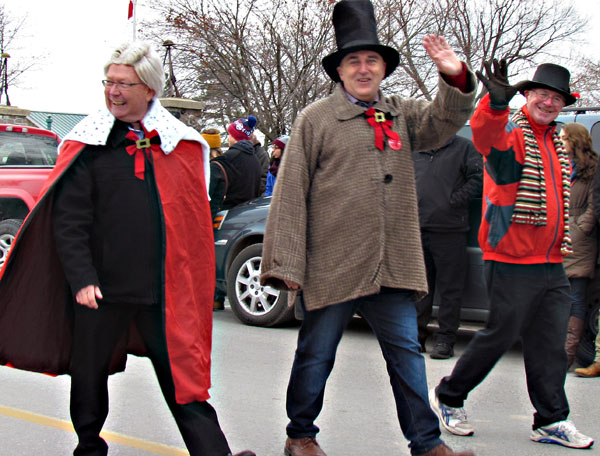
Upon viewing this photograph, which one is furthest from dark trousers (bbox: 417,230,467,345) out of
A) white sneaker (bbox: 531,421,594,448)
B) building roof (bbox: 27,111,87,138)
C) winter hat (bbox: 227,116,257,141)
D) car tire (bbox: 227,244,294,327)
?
building roof (bbox: 27,111,87,138)

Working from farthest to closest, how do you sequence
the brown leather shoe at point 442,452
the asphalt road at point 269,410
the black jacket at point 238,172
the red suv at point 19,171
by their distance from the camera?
1. the red suv at point 19,171
2. the black jacket at point 238,172
3. the asphalt road at point 269,410
4. the brown leather shoe at point 442,452

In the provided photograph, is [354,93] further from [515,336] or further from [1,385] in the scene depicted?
[1,385]

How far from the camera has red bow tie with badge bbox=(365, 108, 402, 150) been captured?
11.3 feet

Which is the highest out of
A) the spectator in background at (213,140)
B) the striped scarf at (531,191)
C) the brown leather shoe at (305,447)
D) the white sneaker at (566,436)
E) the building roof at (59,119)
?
the striped scarf at (531,191)

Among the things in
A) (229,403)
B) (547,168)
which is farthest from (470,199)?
(229,403)

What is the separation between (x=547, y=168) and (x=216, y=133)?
224 inches

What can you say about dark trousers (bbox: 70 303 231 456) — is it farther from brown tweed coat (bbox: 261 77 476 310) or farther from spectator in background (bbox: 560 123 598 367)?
spectator in background (bbox: 560 123 598 367)

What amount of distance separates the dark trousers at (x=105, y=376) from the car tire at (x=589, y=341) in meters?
3.58

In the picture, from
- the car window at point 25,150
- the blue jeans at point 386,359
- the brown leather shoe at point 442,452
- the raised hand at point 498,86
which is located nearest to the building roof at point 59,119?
the car window at point 25,150

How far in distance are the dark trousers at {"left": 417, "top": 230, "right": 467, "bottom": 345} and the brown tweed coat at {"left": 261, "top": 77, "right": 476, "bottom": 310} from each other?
8.81ft

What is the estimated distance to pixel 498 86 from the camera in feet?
11.3

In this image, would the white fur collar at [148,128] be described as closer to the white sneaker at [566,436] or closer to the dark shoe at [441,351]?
the white sneaker at [566,436]

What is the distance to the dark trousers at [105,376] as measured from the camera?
3.24 m

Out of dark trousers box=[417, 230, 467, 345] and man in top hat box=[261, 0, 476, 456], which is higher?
man in top hat box=[261, 0, 476, 456]
